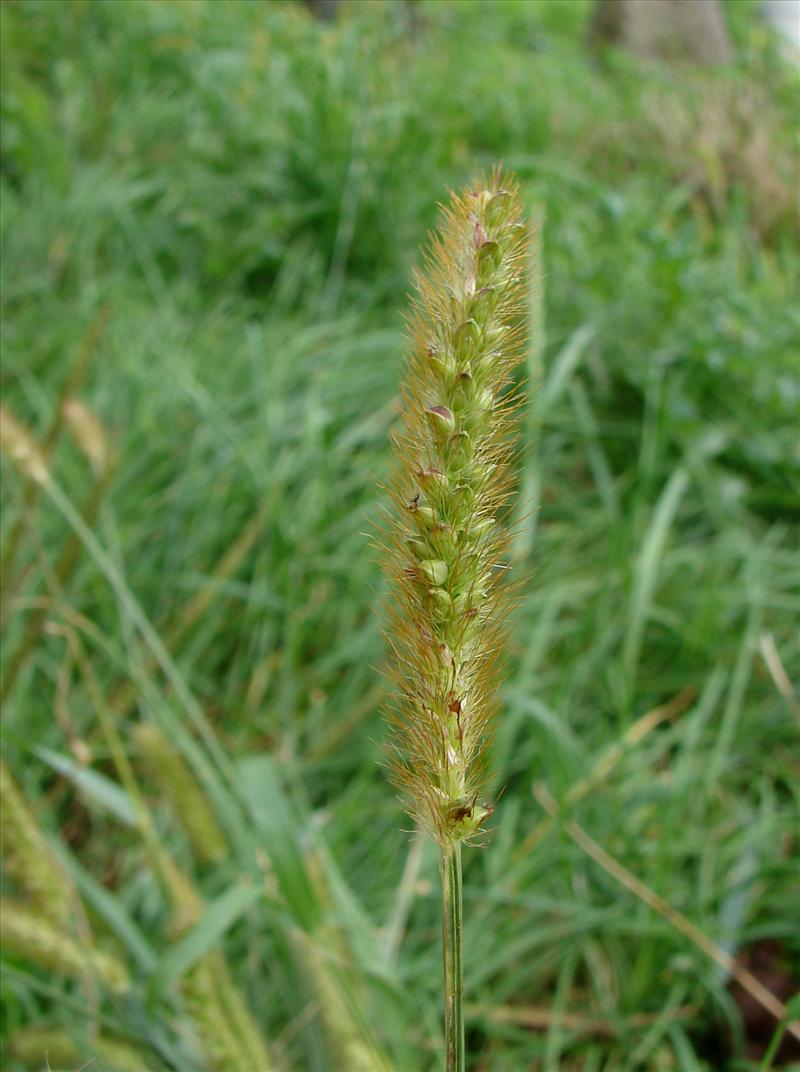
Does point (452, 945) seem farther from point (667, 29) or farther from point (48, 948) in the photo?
point (667, 29)

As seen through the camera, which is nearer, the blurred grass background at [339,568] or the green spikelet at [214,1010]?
the green spikelet at [214,1010]

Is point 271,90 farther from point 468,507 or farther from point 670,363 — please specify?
point 468,507

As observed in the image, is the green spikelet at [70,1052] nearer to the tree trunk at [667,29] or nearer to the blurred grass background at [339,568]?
the blurred grass background at [339,568]

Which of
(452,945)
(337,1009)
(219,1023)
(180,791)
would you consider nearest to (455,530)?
(452,945)

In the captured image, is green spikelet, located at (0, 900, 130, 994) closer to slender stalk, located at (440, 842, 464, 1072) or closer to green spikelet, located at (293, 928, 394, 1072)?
green spikelet, located at (293, 928, 394, 1072)

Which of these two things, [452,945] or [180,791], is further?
[180,791]

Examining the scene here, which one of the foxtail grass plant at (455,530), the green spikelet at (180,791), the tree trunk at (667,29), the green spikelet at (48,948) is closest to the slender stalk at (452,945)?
the foxtail grass plant at (455,530)

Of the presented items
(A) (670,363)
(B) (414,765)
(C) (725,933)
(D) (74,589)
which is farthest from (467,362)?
(A) (670,363)
